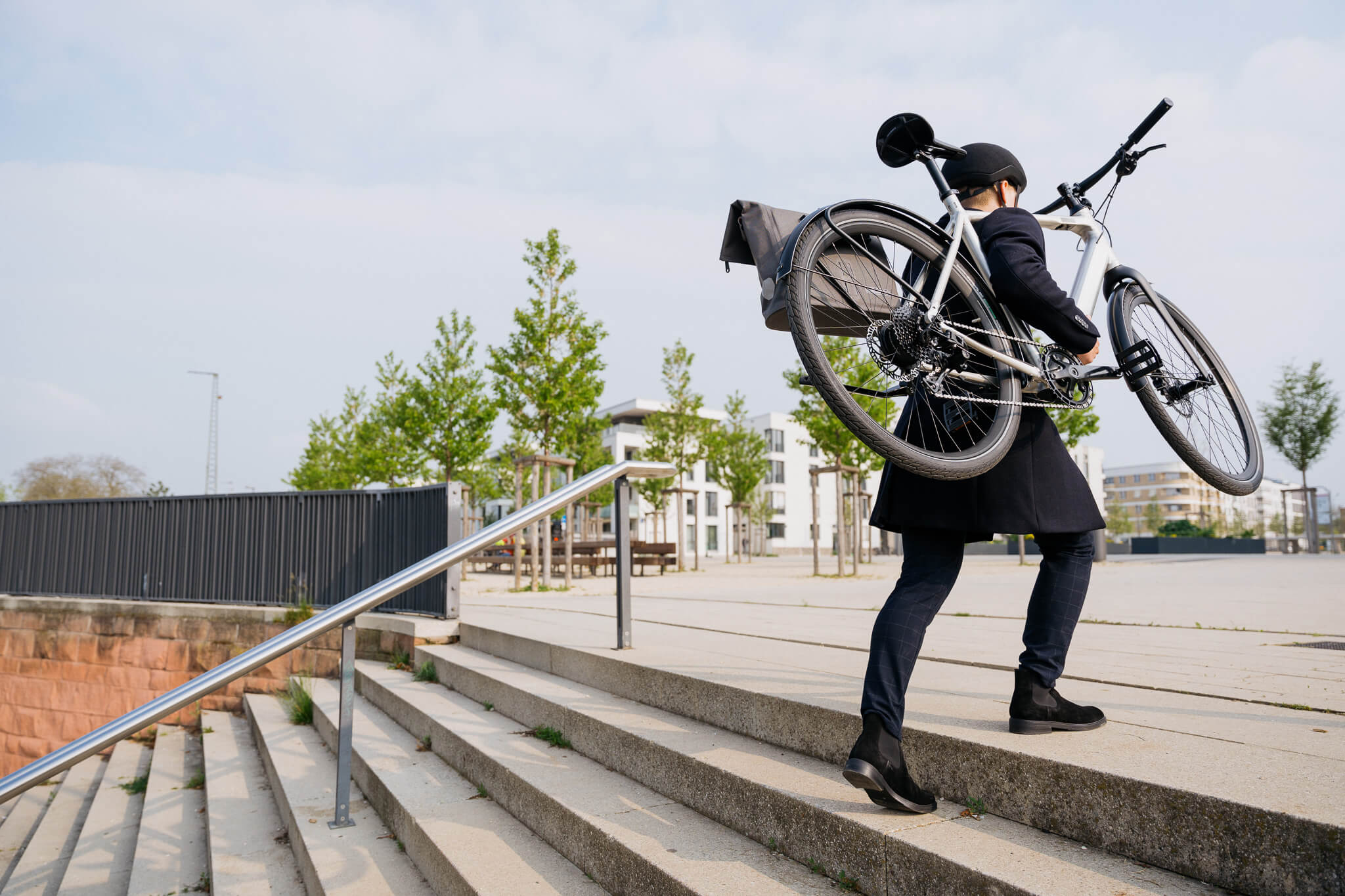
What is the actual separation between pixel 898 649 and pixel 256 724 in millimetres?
5635

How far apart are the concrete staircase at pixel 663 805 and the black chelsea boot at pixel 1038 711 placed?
1.7 inches

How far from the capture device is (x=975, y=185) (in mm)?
2465

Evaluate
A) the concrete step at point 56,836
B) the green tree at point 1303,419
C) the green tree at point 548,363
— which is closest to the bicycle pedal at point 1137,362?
the concrete step at point 56,836

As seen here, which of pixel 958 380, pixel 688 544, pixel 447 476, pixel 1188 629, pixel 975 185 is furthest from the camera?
pixel 688 544

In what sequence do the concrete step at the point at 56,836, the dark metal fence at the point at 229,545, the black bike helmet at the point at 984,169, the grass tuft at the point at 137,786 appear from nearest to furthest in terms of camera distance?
the black bike helmet at the point at 984,169, the concrete step at the point at 56,836, the grass tuft at the point at 137,786, the dark metal fence at the point at 229,545

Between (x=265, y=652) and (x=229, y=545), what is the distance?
7616 mm

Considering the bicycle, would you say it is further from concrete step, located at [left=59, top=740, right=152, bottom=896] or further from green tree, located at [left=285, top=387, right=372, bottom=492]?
green tree, located at [left=285, top=387, right=372, bottom=492]

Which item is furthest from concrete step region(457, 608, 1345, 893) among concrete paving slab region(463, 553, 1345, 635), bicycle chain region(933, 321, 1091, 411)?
concrete paving slab region(463, 553, 1345, 635)

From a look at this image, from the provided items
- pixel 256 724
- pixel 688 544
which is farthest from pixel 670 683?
pixel 688 544

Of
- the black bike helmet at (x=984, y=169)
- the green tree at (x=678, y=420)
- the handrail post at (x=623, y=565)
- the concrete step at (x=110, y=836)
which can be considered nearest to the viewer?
the black bike helmet at (x=984, y=169)

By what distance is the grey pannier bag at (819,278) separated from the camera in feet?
7.17

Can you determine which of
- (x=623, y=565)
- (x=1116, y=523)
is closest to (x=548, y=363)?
(x=623, y=565)

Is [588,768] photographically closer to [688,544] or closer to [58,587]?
[58,587]

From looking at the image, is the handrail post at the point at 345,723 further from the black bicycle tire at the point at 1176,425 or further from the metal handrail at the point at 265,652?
the black bicycle tire at the point at 1176,425
